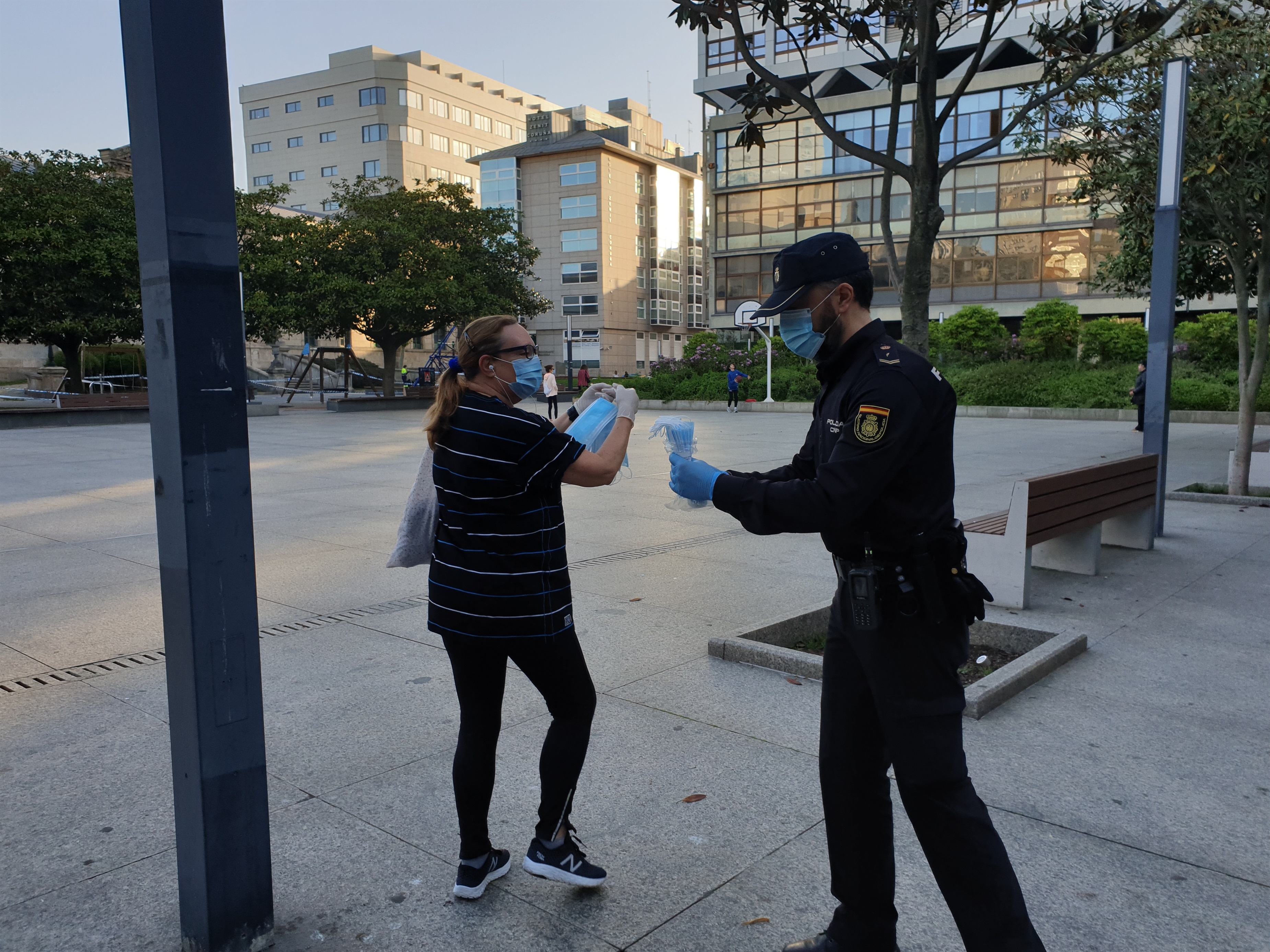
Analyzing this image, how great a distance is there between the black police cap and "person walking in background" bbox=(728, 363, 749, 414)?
27.8 meters

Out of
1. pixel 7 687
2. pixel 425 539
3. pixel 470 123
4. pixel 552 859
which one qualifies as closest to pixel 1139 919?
pixel 552 859

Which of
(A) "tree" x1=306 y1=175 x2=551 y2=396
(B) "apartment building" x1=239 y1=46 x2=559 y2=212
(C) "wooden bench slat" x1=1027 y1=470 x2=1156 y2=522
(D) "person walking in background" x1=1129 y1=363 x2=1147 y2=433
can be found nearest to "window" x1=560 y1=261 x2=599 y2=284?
(B) "apartment building" x1=239 y1=46 x2=559 y2=212

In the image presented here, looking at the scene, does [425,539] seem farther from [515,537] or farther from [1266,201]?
[1266,201]

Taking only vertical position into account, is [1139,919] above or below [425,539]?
below

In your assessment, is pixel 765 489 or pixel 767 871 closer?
pixel 765 489

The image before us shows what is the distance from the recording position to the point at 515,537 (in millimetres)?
2678

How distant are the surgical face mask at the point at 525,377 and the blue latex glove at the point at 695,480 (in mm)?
543

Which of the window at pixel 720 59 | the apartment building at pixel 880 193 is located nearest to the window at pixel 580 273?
the apartment building at pixel 880 193

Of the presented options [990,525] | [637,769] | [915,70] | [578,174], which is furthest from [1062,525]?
[578,174]

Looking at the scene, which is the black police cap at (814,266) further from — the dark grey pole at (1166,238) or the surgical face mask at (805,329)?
the dark grey pole at (1166,238)

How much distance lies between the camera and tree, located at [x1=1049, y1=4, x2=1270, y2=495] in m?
9.88

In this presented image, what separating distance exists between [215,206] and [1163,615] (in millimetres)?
5999

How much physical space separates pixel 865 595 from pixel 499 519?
1.02 metres

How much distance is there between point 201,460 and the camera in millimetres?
2406
